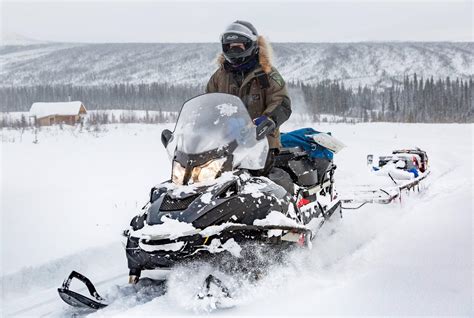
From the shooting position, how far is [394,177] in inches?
335

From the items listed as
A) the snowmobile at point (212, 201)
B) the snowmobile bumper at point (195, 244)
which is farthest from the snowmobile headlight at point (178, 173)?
the snowmobile bumper at point (195, 244)

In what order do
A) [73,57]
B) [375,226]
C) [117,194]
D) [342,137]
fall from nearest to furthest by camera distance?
[375,226] < [117,194] < [342,137] < [73,57]

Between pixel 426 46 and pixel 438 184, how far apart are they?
138867mm

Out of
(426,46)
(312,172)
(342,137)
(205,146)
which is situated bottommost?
(342,137)

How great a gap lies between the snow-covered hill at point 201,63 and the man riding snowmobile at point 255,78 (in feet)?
357

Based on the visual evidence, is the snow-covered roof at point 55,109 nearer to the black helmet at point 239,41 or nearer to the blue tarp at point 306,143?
the blue tarp at point 306,143

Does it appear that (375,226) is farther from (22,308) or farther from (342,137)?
(342,137)

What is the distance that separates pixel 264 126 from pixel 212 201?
34.9 inches

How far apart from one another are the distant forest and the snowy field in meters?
69.6

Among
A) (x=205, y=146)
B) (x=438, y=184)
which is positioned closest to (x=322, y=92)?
(x=438, y=184)

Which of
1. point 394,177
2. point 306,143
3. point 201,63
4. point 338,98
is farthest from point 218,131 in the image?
point 201,63

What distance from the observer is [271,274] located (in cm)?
381

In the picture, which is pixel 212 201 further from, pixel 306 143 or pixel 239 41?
pixel 306 143

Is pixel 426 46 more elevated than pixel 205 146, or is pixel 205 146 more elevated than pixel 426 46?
pixel 426 46
